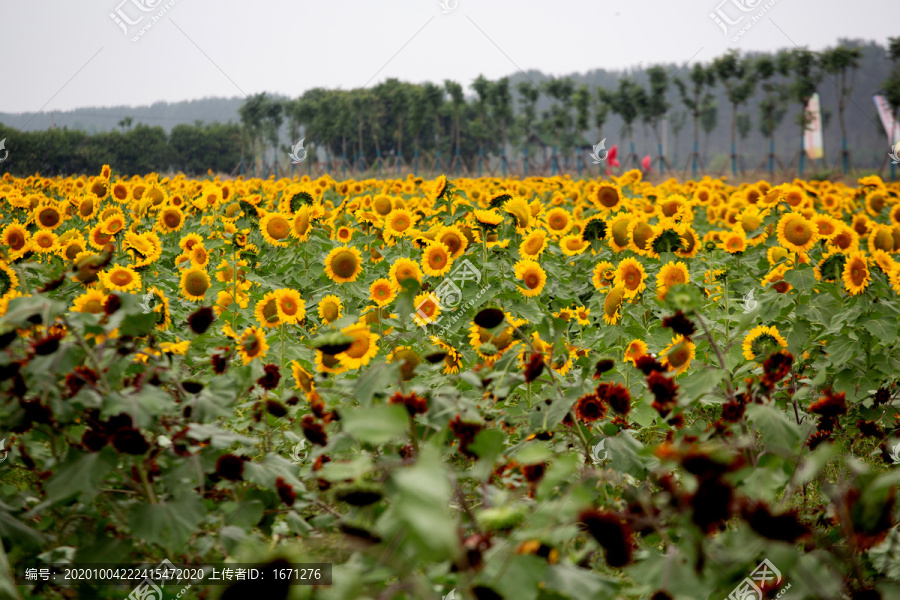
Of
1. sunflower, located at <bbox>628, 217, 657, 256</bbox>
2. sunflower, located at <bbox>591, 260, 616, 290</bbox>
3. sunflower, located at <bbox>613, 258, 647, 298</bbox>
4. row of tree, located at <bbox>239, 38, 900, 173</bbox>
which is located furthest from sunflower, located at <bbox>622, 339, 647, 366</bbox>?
row of tree, located at <bbox>239, 38, 900, 173</bbox>

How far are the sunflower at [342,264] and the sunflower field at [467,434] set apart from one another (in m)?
0.01

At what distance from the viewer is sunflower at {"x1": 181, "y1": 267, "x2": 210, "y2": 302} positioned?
13.8 feet

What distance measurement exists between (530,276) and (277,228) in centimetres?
238

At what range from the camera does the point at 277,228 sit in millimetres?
5184

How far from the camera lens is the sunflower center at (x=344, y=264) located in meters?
3.89

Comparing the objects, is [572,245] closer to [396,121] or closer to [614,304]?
[614,304]

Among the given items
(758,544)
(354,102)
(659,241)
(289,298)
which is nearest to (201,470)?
(758,544)

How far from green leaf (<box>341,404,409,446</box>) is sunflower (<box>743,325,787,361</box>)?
10.3ft

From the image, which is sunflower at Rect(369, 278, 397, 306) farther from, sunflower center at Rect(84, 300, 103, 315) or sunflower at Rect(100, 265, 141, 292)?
sunflower at Rect(100, 265, 141, 292)

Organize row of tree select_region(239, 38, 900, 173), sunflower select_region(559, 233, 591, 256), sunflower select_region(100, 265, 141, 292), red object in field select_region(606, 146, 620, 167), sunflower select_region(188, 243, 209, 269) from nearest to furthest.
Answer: sunflower select_region(100, 265, 141, 292)
sunflower select_region(188, 243, 209, 269)
sunflower select_region(559, 233, 591, 256)
red object in field select_region(606, 146, 620, 167)
row of tree select_region(239, 38, 900, 173)

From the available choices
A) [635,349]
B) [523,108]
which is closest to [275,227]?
[635,349]

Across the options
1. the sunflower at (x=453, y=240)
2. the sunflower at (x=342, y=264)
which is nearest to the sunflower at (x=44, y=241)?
the sunflower at (x=342, y=264)

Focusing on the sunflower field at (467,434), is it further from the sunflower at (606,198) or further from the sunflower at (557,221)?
the sunflower at (606,198)

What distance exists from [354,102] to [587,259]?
59366 mm
